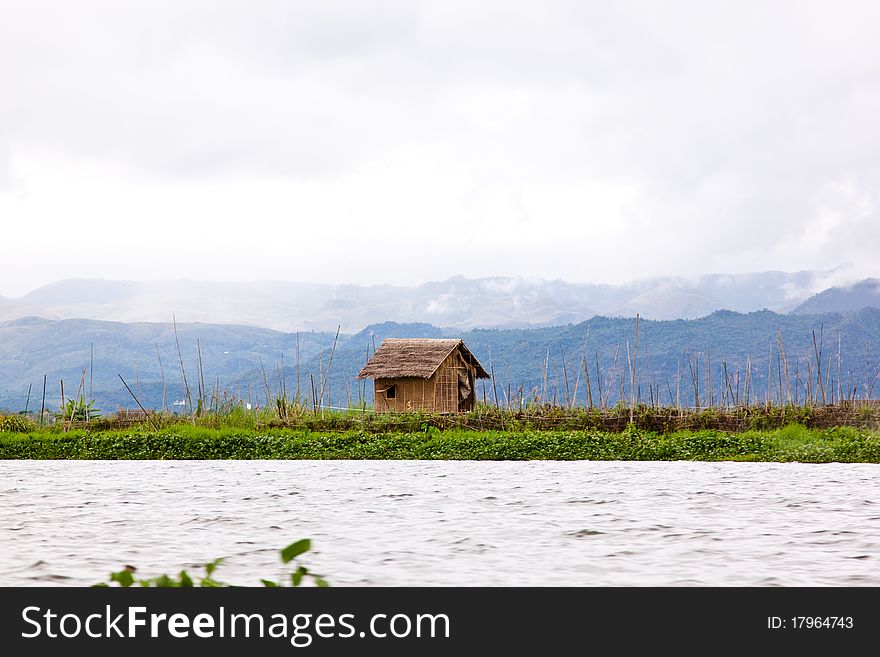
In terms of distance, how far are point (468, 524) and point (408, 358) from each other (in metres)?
11.9

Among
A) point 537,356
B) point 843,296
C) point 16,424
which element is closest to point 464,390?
point 16,424

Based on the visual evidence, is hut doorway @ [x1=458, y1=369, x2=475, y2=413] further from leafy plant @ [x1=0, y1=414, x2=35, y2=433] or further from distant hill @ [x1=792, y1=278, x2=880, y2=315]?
distant hill @ [x1=792, y1=278, x2=880, y2=315]

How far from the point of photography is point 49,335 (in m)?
71.6

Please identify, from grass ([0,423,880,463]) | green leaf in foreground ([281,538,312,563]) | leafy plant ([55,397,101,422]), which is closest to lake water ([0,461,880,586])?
grass ([0,423,880,463])

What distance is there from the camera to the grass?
1144 cm

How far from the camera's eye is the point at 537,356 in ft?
155

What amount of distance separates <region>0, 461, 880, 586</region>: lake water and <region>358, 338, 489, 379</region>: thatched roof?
715cm

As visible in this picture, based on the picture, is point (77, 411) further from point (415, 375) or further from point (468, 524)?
point (468, 524)

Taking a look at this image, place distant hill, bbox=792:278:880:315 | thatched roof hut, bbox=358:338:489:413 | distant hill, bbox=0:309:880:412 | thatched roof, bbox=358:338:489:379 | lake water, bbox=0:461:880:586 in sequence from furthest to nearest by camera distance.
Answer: distant hill, bbox=792:278:880:315
distant hill, bbox=0:309:880:412
thatched roof hut, bbox=358:338:489:413
thatched roof, bbox=358:338:489:379
lake water, bbox=0:461:880:586

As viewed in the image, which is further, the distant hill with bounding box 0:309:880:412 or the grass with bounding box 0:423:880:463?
the distant hill with bounding box 0:309:880:412

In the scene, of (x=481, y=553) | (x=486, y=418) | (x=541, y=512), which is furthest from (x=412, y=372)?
(x=481, y=553)

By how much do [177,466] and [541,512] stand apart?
6273 millimetres

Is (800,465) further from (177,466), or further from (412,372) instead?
(412,372)
